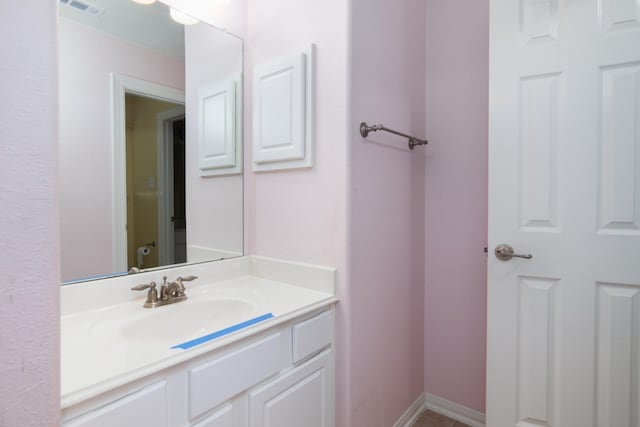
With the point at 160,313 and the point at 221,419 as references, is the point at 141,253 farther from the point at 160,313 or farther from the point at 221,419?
the point at 221,419

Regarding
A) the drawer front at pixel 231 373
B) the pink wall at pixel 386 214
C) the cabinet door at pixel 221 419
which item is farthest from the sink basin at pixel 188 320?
the pink wall at pixel 386 214

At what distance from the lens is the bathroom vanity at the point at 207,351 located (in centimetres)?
76

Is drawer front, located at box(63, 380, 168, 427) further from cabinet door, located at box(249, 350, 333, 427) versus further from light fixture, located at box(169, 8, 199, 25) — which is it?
light fixture, located at box(169, 8, 199, 25)

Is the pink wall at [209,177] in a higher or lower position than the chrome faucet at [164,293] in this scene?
higher

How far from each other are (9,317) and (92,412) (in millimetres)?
313

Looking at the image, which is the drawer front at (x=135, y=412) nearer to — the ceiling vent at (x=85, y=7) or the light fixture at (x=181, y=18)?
the ceiling vent at (x=85, y=7)

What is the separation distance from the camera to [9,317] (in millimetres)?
518

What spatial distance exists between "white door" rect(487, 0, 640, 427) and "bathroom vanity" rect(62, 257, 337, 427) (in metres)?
0.80

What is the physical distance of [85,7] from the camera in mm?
1182


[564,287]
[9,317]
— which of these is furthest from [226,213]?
[564,287]

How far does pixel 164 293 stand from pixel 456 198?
1.51 m

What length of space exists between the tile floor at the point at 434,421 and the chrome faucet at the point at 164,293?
144 centimetres

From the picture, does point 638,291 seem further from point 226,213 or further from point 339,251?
point 226,213

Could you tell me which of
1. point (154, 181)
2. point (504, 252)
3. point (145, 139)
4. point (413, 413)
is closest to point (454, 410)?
point (413, 413)
